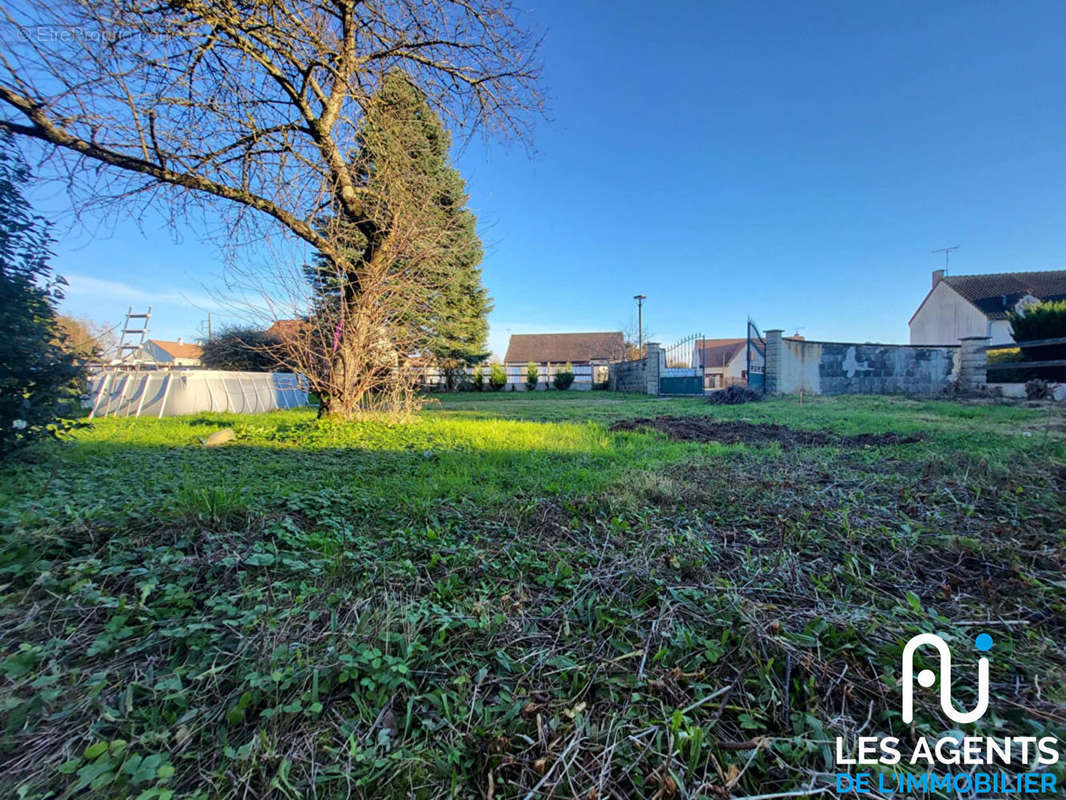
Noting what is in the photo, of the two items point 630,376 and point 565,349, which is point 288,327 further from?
point 565,349

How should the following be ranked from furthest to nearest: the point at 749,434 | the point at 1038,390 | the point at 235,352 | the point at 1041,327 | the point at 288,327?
the point at 235,352 < the point at 1041,327 < the point at 1038,390 < the point at 288,327 < the point at 749,434

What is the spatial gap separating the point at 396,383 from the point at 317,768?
5927mm

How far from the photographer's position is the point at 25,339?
10.1 feet

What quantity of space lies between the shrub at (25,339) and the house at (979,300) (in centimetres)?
3057

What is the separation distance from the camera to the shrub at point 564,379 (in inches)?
938

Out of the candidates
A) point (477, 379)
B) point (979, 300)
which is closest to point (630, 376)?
point (477, 379)

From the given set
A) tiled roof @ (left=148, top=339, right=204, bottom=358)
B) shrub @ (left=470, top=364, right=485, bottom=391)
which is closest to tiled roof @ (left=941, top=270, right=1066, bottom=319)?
shrub @ (left=470, top=364, right=485, bottom=391)

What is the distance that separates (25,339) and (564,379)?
70.9 ft

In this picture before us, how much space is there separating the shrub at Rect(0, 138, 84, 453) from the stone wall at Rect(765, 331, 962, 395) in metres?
14.2

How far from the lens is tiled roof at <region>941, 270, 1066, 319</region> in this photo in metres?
20.0

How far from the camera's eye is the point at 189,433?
209 inches

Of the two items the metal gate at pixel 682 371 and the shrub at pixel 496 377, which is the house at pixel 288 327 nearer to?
the metal gate at pixel 682 371

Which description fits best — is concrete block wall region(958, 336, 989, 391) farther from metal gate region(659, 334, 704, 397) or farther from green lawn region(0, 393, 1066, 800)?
green lawn region(0, 393, 1066, 800)

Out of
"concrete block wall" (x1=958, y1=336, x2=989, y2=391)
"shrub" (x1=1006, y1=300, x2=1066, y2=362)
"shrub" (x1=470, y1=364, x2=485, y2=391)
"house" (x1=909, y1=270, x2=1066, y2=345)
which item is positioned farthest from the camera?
"shrub" (x1=470, y1=364, x2=485, y2=391)
